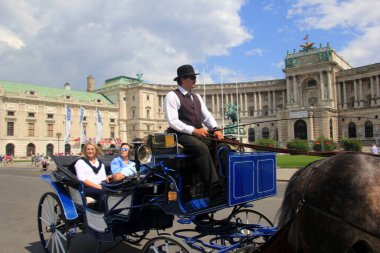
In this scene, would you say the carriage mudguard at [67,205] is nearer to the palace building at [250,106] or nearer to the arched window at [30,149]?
the palace building at [250,106]

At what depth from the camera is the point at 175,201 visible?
167 inches

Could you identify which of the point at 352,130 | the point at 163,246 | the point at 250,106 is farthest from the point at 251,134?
the point at 163,246

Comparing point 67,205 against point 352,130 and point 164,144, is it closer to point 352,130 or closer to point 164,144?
point 164,144

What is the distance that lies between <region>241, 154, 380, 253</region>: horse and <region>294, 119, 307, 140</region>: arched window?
72.5 m

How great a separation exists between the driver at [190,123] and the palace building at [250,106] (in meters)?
56.7

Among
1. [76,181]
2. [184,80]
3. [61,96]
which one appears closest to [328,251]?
[184,80]

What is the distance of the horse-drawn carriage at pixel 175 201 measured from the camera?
4102 millimetres

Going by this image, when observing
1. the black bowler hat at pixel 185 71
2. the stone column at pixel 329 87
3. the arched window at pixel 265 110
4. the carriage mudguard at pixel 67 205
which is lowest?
the carriage mudguard at pixel 67 205

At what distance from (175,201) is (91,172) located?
230 centimetres

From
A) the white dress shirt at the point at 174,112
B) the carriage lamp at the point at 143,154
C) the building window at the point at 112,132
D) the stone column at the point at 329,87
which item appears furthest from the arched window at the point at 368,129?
the carriage lamp at the point at 143,154

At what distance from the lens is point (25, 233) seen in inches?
285

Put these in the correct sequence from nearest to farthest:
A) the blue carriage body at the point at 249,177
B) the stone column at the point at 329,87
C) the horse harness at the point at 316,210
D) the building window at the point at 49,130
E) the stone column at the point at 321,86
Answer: the horse harness at the point at 316,210 < the blue carriage body at the point at 249,177 < the building window at the point at 49,130 < the stone column at the point at 329,87 < the stone column at the point at 321,86

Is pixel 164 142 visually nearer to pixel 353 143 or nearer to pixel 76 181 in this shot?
pixel 76 181

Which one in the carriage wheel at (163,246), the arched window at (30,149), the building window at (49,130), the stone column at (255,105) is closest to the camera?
the carriage wheel at (163,246)
